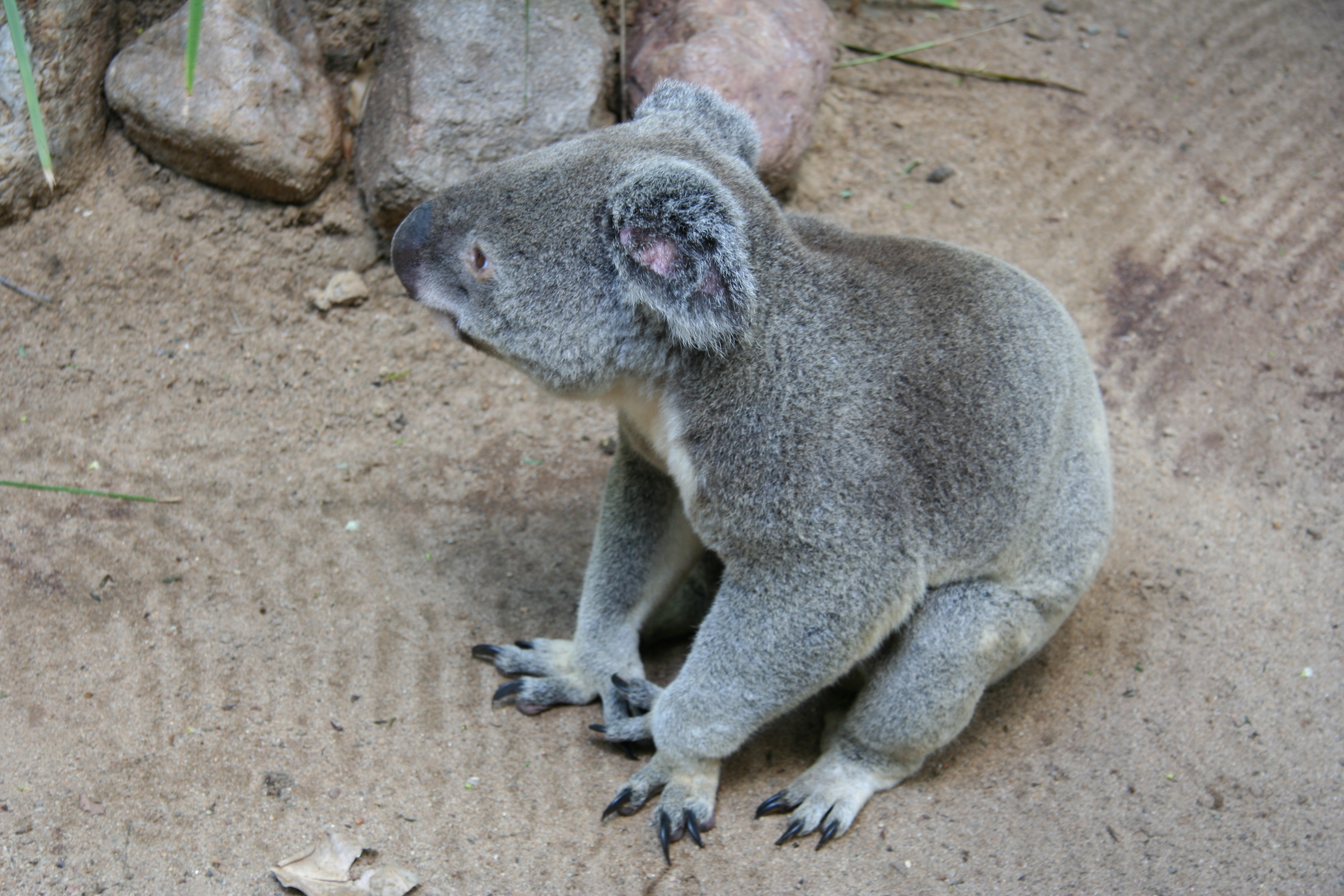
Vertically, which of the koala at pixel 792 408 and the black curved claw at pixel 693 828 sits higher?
the koala at pixel 792 408

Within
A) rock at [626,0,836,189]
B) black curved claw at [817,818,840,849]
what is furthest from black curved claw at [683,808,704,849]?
rock at [626,0,836,189]

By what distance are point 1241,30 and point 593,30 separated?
3.43 meters

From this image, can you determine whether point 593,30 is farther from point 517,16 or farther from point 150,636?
point 150,636

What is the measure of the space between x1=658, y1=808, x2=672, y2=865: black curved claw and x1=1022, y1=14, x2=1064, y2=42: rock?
431 centimetres

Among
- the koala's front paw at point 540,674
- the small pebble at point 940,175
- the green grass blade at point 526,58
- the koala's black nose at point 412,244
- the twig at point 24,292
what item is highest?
the koala's black nose at point 412,244

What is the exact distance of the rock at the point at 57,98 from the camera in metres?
3.19

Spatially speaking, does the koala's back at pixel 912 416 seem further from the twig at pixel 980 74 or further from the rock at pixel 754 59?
the twig at pixel 980 74

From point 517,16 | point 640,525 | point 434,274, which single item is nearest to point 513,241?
point 434,274

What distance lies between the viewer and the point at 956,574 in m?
2.60

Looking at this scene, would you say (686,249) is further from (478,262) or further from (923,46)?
(923,46)

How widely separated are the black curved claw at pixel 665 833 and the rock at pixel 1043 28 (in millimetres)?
4306

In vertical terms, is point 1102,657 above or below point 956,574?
below

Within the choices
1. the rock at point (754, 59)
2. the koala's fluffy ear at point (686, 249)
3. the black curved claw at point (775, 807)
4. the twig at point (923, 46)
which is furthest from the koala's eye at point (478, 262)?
the twig at point (923, 46)

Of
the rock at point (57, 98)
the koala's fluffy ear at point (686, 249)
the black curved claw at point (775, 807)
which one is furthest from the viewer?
the rock at point (57, 98)
